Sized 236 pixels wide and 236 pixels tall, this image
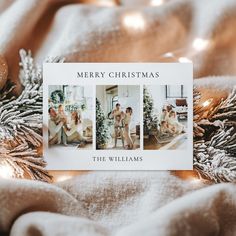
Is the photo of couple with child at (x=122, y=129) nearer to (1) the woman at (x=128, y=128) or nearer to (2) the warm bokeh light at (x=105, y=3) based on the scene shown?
(1) the woman at (x=128, y=128)

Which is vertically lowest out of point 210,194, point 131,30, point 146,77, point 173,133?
point 210,194

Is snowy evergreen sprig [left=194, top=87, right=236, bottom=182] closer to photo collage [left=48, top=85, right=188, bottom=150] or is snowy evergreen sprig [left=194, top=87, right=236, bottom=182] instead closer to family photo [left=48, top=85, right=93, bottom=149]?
photo collage [left=48, top=85, right=188, bottom=150]

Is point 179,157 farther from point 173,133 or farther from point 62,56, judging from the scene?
point 62,56

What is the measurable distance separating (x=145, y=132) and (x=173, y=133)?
56 mm

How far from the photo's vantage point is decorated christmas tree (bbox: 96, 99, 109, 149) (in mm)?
955

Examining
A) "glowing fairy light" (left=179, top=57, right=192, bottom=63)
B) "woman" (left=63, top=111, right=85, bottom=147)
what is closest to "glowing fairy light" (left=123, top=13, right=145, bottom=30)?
"glowing fairy light" (left=179, top=57, right=192, bottom=63)

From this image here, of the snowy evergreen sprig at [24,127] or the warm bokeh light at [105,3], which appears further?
the warm bokeh light at [105,3]

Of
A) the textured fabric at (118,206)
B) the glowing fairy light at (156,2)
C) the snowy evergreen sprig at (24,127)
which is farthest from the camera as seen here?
the glowing fairy light at (156,2)

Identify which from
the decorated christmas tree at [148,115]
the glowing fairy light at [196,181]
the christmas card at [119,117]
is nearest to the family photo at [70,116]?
the christmas card at [119,117]

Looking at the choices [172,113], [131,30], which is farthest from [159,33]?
[172,113]

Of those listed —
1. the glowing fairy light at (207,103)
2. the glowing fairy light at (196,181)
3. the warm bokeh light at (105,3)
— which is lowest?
the glowing fairy light at (196,181)

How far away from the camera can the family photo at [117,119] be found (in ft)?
3.13

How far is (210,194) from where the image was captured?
0.87 m

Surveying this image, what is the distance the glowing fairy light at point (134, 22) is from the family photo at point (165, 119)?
137 millimetres
